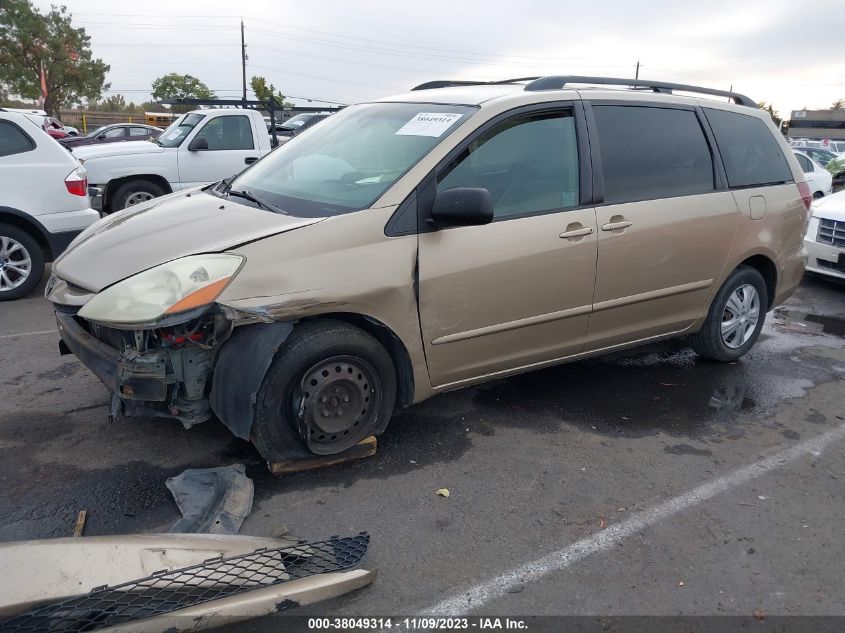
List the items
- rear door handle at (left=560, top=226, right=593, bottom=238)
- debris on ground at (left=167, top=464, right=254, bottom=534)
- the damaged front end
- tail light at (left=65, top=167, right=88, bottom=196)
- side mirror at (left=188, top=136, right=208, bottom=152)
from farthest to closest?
side mirror at (left=188, top=136, right=208, bottom=152)
tail light at (left=65, top=167, right=88, bottom=196)
rear door handle at (left=560, top=226, right=593, bottom=238)
the damaged front end
debris on ground at (left=167, top=464, right=254, bottom=534)

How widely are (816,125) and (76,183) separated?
2544 inches

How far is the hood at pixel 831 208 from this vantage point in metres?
7.65

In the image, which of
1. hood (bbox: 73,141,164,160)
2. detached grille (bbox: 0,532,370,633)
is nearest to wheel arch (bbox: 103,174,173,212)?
hood (bbox: 73,141,164,160)

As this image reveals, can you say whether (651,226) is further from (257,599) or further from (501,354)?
(257,599)

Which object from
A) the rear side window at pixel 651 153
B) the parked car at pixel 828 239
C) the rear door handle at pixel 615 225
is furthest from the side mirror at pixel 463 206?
the parked car at pixel 828 239

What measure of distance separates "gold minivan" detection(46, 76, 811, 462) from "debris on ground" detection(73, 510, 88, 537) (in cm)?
47

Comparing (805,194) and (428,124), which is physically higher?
(428,124)

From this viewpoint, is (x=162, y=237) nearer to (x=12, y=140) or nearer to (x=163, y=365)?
(x=163, y=365)

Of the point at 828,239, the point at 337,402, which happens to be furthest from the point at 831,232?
the point at 337,402

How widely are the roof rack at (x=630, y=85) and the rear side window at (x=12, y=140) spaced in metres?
4.94

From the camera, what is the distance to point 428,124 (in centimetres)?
365

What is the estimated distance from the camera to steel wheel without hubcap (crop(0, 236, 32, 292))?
628 cm

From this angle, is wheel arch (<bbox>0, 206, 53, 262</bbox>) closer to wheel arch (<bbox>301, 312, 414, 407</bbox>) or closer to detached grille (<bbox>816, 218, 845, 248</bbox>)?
wheel arch (<bbox>301, 312, 414, 407</bbox>)

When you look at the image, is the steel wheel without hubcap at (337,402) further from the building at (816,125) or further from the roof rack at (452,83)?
the building at (816,125)
